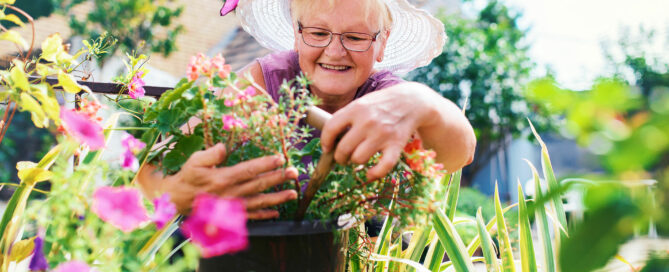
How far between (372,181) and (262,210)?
19 centimetres

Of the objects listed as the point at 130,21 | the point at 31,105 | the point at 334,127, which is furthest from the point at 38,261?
the point at 130,21

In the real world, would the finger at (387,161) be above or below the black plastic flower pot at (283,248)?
above

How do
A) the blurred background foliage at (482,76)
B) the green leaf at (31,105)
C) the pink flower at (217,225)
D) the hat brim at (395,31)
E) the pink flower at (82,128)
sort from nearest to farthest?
the pink flower at (217,225)
the pink flower at (82,128)
the green leaf at (31,105)
the hat brim at (395,31)
the blurred background foliage at (482,76)

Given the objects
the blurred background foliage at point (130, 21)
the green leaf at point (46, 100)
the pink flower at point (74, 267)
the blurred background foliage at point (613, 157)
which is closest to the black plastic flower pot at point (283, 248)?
the pink flower at point (74, 267)

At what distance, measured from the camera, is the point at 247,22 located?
5.80 ft

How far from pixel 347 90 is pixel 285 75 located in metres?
0.24

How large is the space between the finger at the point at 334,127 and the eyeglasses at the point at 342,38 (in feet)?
1.74

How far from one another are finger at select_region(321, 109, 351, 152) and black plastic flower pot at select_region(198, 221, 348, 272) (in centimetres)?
15

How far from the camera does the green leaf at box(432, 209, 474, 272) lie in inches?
47.0

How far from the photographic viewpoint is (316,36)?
1.25 metres

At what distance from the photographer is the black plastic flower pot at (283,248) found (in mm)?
768

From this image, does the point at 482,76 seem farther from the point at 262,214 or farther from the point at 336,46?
the point at 262,214

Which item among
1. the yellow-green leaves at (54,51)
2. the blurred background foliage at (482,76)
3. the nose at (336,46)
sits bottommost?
the blurred background foliage at (482,76)

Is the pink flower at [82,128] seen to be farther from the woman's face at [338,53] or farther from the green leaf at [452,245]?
the green leaf at [452,245]
